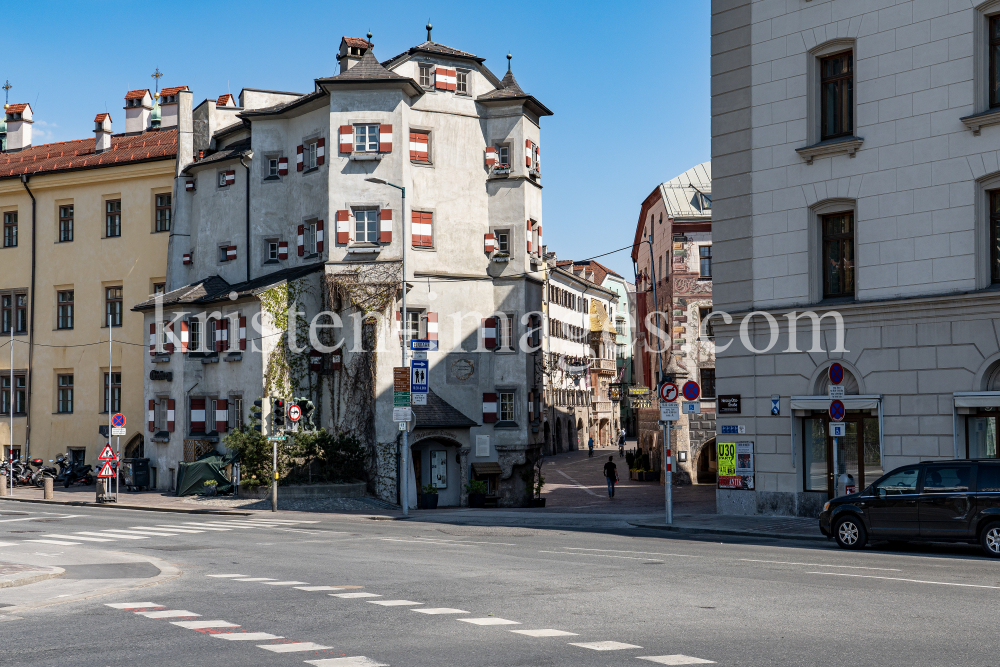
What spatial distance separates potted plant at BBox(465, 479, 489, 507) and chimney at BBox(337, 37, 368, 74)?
17.5 m

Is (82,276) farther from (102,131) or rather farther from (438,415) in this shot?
(438,415)

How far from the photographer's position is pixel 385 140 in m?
40.2

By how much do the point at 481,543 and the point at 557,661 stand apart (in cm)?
1276

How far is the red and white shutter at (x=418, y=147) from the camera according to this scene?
40.8 metres

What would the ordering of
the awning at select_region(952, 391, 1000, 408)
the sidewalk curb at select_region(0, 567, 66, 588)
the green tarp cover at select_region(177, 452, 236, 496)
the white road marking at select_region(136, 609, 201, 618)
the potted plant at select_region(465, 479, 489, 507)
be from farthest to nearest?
the green tarp cover at select_region(177, 452, 236, 496), the potted plant at select_region(465, 479, 489, 507), the awning at select_region(952, 391, 1000, 408), the sidewalk curb at select_region(0, 567, 66, 588), the white road marking at select_region(136, 609, 201, 618)

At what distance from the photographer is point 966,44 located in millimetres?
23750

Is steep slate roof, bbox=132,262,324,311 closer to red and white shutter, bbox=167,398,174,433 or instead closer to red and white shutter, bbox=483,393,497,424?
red and white shutter, bbox=167,398,174,433

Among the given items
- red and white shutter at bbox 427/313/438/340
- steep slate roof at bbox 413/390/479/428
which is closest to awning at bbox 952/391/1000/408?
steep slate roof at bbox 413/390/479/428

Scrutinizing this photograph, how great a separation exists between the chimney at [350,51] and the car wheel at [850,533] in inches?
1205

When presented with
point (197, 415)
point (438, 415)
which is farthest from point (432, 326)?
point (197, 415)

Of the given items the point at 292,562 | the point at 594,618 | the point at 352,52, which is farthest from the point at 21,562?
the point at 352,52

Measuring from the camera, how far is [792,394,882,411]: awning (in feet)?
82.1

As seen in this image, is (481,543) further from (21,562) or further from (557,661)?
(557,661)

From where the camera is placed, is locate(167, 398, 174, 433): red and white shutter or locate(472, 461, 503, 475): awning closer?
locate(472, 461, 503, 475): awning
